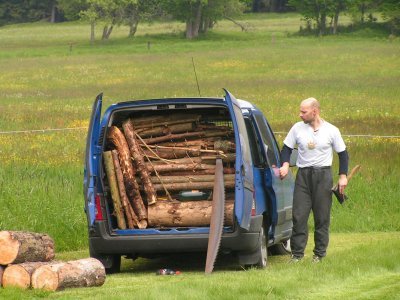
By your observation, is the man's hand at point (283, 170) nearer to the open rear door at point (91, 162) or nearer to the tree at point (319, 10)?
the open rear door at point (91, 162)

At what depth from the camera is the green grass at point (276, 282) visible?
10555 millimetres

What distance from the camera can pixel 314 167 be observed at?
45.0 feet

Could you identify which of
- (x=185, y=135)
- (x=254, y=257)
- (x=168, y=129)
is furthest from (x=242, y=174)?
(x=168, y=129)

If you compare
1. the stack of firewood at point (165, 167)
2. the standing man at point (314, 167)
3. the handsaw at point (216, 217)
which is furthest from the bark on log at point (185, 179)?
the standing man at point (314, 167)

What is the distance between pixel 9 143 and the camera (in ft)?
93.9

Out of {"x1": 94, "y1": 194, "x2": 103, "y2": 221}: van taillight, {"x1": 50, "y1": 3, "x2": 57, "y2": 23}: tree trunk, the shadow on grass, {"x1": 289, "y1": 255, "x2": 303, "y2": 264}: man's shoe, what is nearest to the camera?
{"x1": 94, "y1": 194, "x2": 103, "y2": 221}: van taillight

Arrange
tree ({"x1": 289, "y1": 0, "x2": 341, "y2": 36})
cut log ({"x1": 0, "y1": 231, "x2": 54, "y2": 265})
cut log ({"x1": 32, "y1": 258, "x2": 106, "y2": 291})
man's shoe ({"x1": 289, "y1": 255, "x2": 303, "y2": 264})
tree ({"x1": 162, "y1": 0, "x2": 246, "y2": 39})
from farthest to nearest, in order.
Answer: tree ({"x1": 289, "y1": 0, "x2": 341, "y2": 36})
tree ({"x1": 162, "y1": 0, "x2": 246, "y2": 39})
man's shoe ({"x1": 289, "y1": 255, "x2": 303, "y2": 264})
cut log ({"x1": 0, "y1": 231, "x2": 54, "y2": 265})
cut log ({"x1": 32, "y1": 258, "x2": 106, "y2": 291})

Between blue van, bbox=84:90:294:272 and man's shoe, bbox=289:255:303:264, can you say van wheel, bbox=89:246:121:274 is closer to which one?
blue van, bbox=84:90:294:272

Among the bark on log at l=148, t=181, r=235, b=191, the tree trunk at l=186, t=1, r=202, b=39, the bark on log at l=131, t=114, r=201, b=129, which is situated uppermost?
the bark on log at l=131, t=114, r=201, b=129

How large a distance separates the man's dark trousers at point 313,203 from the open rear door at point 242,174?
2.60 feet

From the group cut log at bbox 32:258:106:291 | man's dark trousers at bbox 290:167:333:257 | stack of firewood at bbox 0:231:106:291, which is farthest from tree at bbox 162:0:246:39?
cut log at bbox 32:258:106:291

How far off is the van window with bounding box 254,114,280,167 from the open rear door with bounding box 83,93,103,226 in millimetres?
1960

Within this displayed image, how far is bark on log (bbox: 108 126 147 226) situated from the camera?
1367cm

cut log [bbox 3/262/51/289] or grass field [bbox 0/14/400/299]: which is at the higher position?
cut log [bbox 3/262/51/289]
